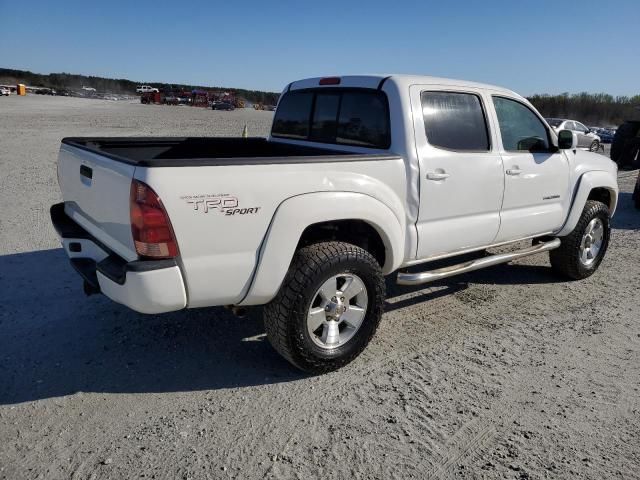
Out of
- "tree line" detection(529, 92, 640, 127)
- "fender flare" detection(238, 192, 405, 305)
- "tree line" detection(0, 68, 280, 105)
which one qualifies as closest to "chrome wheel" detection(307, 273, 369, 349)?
"fender flare" detection(238, 192, 405, 305)

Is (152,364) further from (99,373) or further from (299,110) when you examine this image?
(299,110)

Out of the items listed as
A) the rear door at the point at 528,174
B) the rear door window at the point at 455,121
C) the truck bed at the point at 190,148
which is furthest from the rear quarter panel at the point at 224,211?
the rear door at the point at 528,174

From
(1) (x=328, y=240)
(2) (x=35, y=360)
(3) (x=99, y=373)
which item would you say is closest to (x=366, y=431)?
(1) (x=328, y=240)

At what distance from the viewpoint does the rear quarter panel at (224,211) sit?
8.85 ft

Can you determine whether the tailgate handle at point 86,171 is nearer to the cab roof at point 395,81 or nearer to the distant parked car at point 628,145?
the cab roof at point 395,81

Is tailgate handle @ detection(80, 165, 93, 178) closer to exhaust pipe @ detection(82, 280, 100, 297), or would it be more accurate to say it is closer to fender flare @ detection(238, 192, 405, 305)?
exhaust pipe @ detection(82, 280, 100, 297)

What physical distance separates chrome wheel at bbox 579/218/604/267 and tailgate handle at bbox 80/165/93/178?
15.7ft

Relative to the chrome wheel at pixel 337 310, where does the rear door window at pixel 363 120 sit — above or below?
above

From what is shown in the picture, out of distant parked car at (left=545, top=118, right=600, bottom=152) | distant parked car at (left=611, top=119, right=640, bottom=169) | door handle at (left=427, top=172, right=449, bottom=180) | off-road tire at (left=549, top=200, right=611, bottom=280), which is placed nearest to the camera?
door handle at (left=427, top=172, right=449, bottom=180)

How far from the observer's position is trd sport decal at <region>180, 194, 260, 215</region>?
8.95 ft

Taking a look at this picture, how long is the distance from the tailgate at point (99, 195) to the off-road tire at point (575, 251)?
441cm

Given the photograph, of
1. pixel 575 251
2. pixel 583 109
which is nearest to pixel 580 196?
pixel 575 251

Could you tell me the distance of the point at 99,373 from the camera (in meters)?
3.37

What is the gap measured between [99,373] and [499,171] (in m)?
3.41
